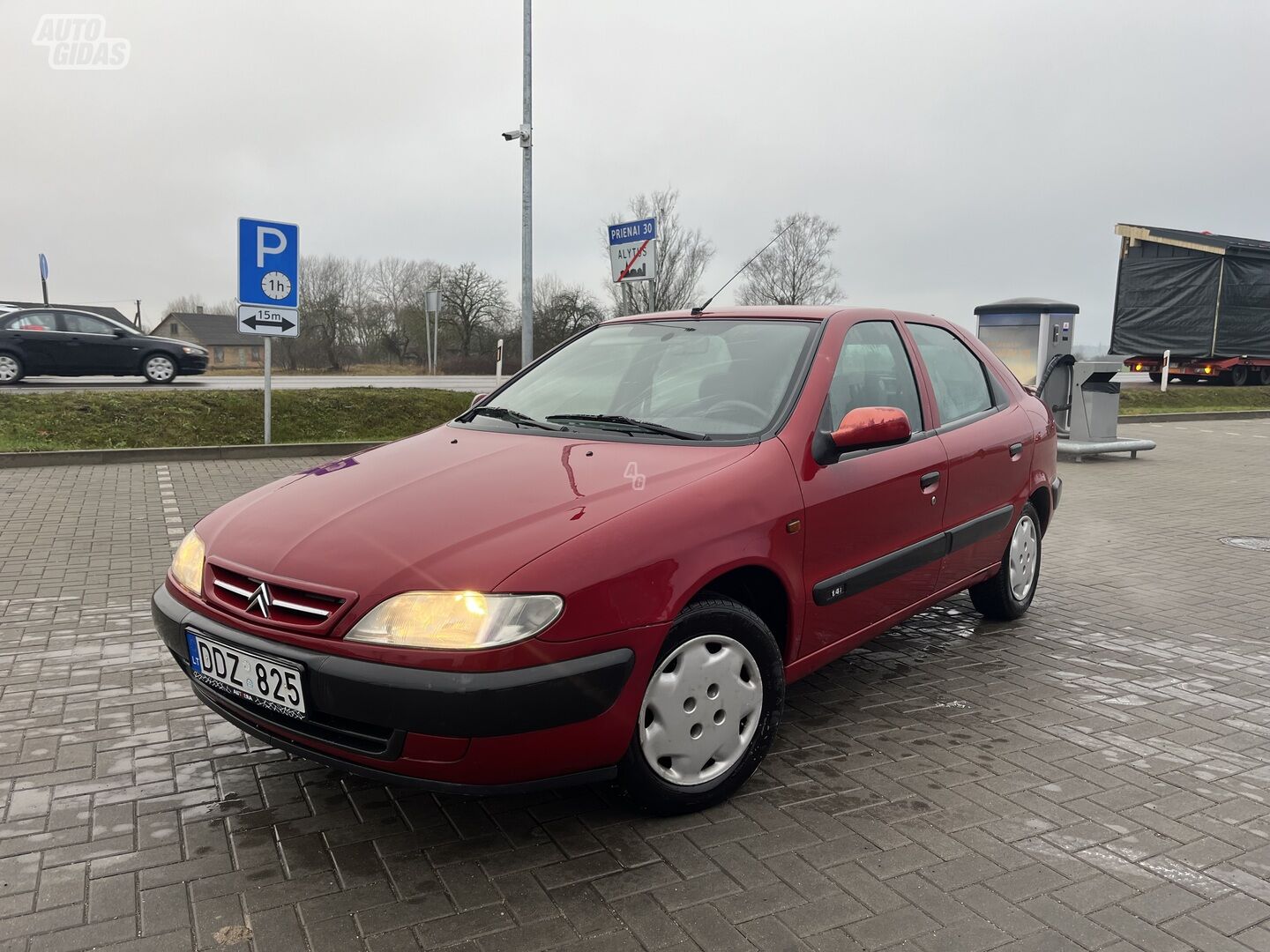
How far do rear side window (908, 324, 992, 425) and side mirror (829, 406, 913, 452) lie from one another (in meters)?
0.97

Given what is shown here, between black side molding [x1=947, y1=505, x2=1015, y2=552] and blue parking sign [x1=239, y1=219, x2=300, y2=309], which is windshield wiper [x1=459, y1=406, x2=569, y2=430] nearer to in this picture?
black side molding [x1=947, y1=505, x2=1015, y2=552]

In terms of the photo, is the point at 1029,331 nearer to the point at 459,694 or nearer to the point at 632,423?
the point at 632,423

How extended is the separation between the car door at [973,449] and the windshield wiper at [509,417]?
174 centimetres

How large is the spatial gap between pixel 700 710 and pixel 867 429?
3.79ft

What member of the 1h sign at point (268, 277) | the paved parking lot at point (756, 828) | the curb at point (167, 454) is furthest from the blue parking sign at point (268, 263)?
the paved parking lot at point (756, 828)

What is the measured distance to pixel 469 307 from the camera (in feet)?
170

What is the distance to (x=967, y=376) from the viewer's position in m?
4.67

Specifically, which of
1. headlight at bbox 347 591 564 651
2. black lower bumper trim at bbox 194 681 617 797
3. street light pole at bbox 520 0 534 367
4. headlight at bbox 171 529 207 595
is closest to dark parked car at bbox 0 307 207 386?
street light pole at bbox 520 0 534 367

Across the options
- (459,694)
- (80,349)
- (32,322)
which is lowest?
(459,694)

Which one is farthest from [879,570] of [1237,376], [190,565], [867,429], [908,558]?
[1237,376]

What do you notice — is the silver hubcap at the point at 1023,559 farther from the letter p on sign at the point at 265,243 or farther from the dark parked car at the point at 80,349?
the dark parked car at the point at 80,349

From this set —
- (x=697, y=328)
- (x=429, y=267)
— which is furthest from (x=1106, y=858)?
(x=429, y=267)

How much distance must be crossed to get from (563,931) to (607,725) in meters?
0.52

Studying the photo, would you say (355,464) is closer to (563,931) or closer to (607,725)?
(607,725)
